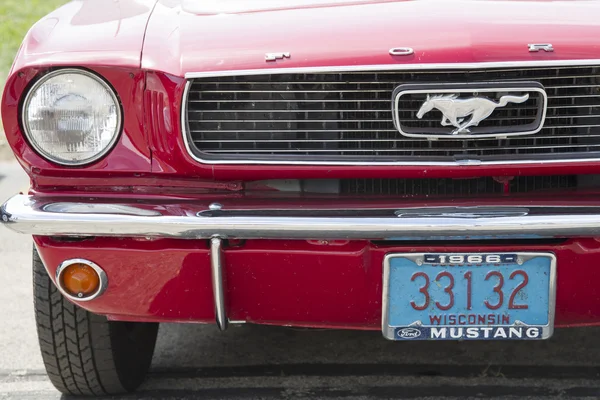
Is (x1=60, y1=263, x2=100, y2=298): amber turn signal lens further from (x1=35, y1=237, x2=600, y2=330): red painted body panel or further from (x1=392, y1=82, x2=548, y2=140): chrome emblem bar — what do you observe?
(x1=392, y1=82, x2=548, y2=140): chrome emblem bar

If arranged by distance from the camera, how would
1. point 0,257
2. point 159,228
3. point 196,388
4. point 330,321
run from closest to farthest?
point 159,228, point 330,321, point 196,388, point 0,257

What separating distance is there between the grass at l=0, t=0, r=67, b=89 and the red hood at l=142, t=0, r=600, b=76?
6.64 metres

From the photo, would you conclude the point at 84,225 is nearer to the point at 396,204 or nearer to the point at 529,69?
the point at 396,204

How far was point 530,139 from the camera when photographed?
247cm

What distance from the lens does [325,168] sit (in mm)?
2439

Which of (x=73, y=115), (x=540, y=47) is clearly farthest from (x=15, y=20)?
(x=540, y=47)

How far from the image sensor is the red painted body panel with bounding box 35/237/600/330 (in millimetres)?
2383

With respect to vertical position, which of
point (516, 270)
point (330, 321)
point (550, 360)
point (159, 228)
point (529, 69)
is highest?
point (529, 69)

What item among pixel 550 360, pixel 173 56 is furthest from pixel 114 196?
pixel 550 360

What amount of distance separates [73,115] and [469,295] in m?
1.15

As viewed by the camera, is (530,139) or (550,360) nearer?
(530,139)

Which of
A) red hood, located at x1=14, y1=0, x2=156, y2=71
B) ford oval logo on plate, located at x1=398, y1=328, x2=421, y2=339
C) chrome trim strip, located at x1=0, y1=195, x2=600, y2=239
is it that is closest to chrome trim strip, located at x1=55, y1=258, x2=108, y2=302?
chrome trim strip, located at x1=0, y1=195, x2=600, y2=239

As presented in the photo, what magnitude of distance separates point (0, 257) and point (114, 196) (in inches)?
87.4

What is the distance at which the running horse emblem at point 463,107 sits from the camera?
234cm
